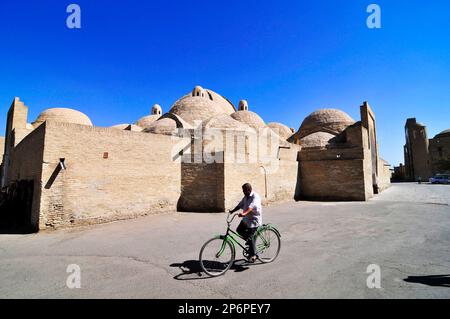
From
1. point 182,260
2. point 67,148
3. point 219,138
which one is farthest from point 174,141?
point 182,260

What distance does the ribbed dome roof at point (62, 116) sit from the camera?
18.7 meters

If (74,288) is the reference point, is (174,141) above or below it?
above

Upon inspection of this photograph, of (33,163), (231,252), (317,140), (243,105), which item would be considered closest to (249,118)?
(317,140)

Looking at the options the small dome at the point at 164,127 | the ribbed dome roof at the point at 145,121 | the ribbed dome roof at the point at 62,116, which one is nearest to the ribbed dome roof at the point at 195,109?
the small dome at the point at 164,127

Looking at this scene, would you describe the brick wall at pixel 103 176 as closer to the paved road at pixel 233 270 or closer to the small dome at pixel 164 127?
the paved road at pixel 233 270

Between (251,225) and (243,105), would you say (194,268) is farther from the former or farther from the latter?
(243,105)

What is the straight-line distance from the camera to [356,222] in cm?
828

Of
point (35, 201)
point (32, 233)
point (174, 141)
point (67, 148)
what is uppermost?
point (174, 141)

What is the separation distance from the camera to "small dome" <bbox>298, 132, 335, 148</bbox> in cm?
2320

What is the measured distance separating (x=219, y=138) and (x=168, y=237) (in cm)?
779

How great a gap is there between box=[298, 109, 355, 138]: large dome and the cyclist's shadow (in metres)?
24.5

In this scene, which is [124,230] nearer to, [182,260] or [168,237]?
[168,237]
